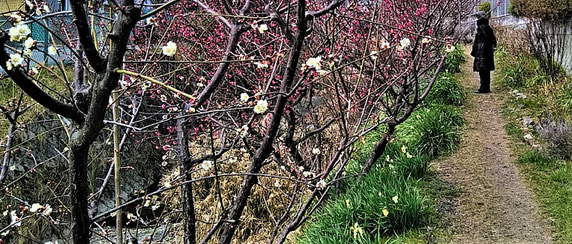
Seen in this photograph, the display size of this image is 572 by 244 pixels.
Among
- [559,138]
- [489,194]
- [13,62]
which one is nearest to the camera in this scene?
[13,62]

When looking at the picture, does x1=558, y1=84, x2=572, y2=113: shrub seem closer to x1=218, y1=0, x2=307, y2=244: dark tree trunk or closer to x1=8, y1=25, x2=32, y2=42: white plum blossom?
x1=218, y1=0, x2=307, y2=244: dark tree trunk

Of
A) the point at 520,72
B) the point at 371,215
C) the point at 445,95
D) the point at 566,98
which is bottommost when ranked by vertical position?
the point at 371,215

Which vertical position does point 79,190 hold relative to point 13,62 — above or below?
below

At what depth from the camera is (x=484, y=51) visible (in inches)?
332

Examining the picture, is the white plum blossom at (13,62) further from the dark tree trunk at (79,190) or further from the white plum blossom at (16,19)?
the dark tree trunk at (79,190)

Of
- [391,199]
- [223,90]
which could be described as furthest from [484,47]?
[391,199]

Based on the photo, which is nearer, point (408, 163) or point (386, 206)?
point (386, 206)

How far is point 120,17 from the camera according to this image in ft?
3.74

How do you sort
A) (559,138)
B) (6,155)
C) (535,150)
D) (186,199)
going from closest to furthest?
(6,155), (186,199), (559,138), (535,150)

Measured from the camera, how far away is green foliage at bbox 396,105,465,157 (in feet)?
18.5

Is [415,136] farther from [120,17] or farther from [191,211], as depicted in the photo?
[120,17]

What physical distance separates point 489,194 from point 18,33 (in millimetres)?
4194

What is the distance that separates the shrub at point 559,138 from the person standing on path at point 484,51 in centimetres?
312

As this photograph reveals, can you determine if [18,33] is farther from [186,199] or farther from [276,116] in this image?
[186,199]
